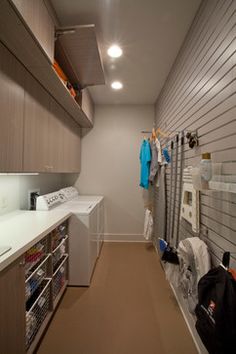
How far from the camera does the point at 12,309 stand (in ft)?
3.57

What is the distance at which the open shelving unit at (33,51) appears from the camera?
117 centimetres

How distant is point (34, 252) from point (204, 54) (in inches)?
82.6

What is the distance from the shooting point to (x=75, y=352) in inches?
58.4

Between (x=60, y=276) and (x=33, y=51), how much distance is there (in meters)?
2.18

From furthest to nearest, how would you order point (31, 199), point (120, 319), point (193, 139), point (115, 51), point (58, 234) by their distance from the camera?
point (31, 199) → point (115, 51) → point (58, 234) → point (120, 319) → point (193, 139)

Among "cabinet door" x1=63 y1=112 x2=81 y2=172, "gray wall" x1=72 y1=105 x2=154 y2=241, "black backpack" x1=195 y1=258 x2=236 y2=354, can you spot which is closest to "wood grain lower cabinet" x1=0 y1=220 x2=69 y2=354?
"black backpack" x1=195 y1=258 x2=236 y2=354

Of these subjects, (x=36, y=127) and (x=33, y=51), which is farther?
(x=36, y=127)

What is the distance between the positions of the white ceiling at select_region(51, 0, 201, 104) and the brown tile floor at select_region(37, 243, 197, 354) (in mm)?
2878

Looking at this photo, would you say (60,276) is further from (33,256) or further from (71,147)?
(71,147)

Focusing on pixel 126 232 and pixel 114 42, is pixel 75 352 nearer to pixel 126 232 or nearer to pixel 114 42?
pixel 126 232

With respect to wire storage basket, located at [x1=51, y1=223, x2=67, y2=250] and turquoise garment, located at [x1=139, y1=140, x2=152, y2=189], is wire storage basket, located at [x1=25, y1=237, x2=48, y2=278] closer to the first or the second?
wire storage basket, located at [x1=51, y1=223, x2=67, y2=250]

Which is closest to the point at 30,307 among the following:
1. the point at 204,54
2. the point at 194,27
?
the point at 204,54

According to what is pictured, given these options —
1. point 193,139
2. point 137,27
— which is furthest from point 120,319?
point 137,27

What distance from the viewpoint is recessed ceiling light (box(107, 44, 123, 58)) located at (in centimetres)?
218
